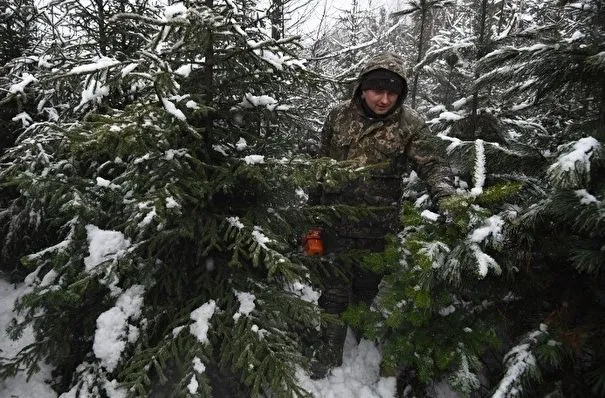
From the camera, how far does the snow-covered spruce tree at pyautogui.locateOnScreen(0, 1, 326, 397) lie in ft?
8.39

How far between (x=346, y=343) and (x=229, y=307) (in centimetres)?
209

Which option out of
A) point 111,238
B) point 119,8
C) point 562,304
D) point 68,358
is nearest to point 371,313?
point 562,304

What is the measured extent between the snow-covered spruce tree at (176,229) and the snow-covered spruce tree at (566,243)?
1.58 metres

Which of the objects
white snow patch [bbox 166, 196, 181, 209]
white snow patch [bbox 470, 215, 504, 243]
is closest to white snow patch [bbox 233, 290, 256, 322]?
white snow patch [bbox 166, 196, 181, 209]

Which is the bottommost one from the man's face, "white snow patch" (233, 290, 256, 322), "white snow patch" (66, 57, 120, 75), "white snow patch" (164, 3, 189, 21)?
"white snow patch" (233, 290, 256, 322)

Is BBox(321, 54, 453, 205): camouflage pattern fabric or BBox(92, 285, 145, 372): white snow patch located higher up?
BBox(321, 54, 453, 205): camouflage pattern fabric

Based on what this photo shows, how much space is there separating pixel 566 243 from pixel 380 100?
6.90ft

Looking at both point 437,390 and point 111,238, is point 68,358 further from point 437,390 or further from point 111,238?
point 437,390

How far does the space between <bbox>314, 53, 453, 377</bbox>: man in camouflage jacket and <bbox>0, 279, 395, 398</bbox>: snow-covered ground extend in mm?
157

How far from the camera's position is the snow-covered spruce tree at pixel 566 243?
6.70 ft

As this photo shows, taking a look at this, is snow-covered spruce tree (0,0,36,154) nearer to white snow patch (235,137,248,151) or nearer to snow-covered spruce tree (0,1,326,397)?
snow-covered spruce tree (0,1,326,397)

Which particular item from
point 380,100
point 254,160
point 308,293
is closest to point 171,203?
point 254,160

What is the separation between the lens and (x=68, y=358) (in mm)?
3543

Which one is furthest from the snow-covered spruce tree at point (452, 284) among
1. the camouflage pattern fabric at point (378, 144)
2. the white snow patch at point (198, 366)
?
the white snow patch at point (198, 366)
